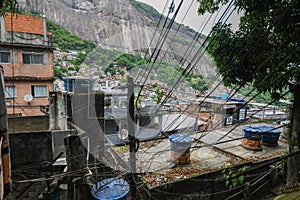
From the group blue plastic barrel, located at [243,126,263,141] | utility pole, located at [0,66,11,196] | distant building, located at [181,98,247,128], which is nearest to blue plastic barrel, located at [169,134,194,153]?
blue plastic barrel, located at [243,126,263,141]

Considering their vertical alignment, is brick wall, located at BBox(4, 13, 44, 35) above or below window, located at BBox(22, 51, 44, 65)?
above

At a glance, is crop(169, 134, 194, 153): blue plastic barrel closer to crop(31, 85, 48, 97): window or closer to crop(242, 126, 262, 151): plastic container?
crop(242, 126, 262, 151): plastic container

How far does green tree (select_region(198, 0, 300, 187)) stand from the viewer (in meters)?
3.01

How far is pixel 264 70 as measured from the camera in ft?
12.0

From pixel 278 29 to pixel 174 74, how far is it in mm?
2453

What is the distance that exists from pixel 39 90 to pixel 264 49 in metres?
12.8

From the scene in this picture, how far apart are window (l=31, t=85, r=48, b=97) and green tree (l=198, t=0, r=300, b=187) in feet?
37.9

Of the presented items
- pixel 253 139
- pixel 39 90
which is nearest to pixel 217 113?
pixel 253 139

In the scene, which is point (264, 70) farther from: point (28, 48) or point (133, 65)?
point (28, 48)

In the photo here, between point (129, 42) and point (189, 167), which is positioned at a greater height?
point (129, 42)

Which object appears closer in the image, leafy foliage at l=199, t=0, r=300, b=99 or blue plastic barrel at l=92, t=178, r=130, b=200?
leafy foliage at l=199, t=0, r=300, b=99

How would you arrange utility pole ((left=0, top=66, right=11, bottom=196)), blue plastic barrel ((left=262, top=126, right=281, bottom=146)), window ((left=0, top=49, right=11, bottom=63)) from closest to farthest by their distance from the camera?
utility pole ((left=0, top=66, right=11, bottom=196)) < blue plastic barrel ((left=262, top=126, right=281, bottom=146)) < window ((left=0, top=49, right=11, bottom=63))

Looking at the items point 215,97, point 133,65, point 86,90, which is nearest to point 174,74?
point 133,65

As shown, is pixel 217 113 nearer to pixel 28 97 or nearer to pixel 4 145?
pixel 4 145
